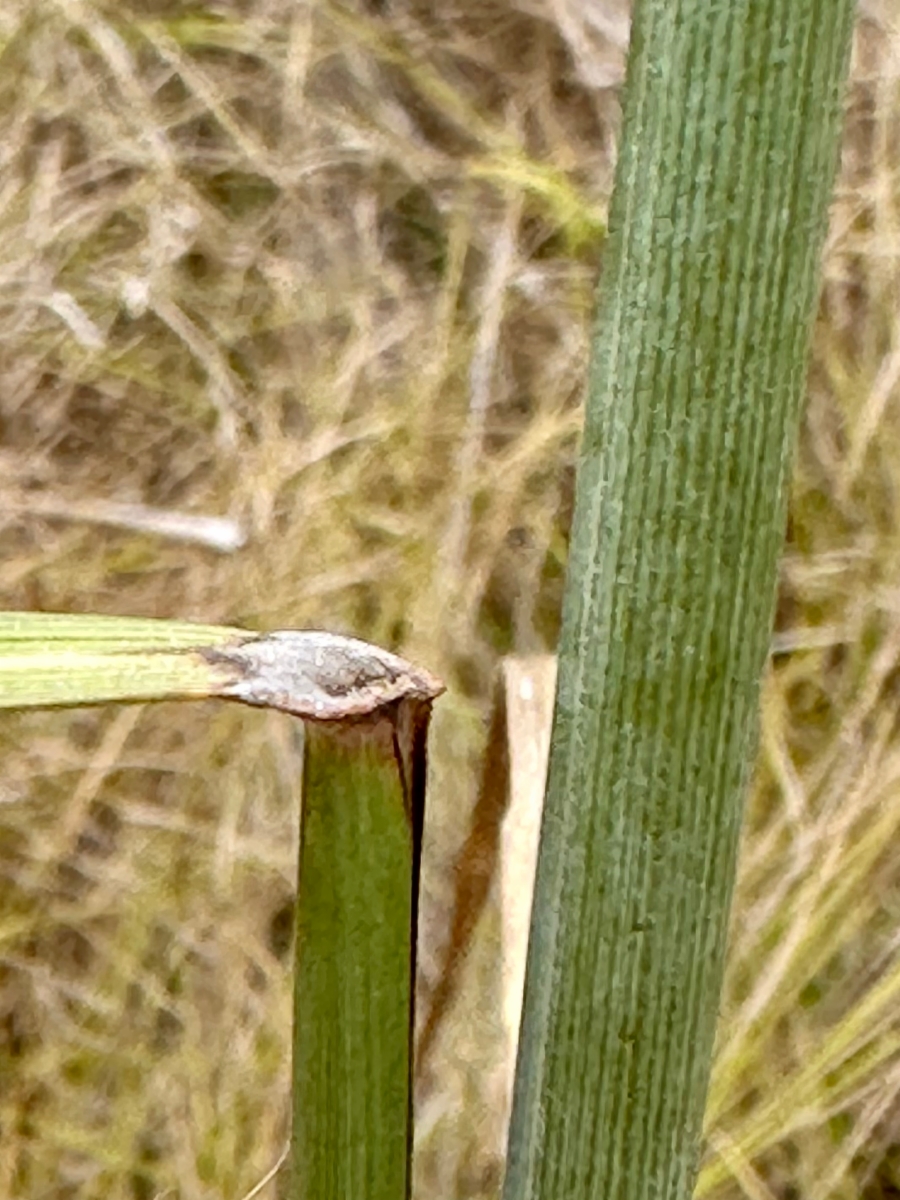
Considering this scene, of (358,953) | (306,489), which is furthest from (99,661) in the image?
(306,489)

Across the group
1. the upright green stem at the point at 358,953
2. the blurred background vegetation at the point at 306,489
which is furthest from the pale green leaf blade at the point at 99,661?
the blurred background vegetation at the point at 306,489

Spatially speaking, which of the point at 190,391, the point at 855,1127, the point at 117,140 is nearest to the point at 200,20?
the point at 117,140

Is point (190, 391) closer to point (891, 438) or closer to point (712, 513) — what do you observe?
point (891, 438)

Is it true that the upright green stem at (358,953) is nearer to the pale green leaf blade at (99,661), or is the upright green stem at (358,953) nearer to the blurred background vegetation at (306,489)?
the pale green leaf blade at (99,661)

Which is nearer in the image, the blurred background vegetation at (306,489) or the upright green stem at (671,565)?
the upright green stem at (671,565)

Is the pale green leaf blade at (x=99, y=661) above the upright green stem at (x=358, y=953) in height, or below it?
above

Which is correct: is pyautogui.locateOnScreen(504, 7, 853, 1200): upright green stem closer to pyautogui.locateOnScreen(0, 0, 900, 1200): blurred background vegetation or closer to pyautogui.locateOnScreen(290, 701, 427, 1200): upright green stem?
pyautogui.locateOnScreen(290, 701, 427, 1200): upright green stem

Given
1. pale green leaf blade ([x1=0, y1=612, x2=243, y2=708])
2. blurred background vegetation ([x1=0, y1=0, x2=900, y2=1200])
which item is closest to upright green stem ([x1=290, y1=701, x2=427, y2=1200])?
pale green leaf blade ([x1=0, y1=612, x2=243, y2=708])
